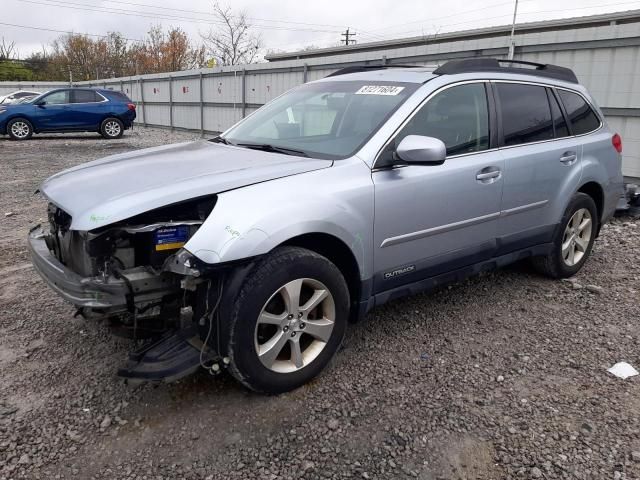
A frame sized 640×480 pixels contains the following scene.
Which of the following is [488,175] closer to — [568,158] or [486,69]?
[486,69]

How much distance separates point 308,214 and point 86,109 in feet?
54.4

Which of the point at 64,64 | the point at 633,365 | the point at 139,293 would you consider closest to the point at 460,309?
the point at 633,365

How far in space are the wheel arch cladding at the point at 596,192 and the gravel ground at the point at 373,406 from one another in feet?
3.30

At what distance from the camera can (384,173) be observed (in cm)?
302

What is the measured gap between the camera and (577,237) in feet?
15.2

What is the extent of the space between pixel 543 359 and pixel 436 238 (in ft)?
3.34

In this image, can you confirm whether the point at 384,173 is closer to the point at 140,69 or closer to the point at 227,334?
the point at 227,334

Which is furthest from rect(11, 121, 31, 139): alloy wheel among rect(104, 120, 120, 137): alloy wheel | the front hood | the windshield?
the front hood

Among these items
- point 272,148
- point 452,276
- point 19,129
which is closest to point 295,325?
point 272,148

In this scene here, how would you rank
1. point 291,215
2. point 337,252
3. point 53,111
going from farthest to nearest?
point 53,111 → point 337,252 → point 291,215

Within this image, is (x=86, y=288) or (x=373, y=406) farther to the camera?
(x=373, y=406)

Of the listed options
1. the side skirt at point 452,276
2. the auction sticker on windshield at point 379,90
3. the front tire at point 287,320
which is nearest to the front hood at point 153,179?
the front tire at point 287,320

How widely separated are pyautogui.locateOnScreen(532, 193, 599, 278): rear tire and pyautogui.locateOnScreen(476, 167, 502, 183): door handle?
3.55ft

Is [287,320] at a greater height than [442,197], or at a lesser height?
lesser
